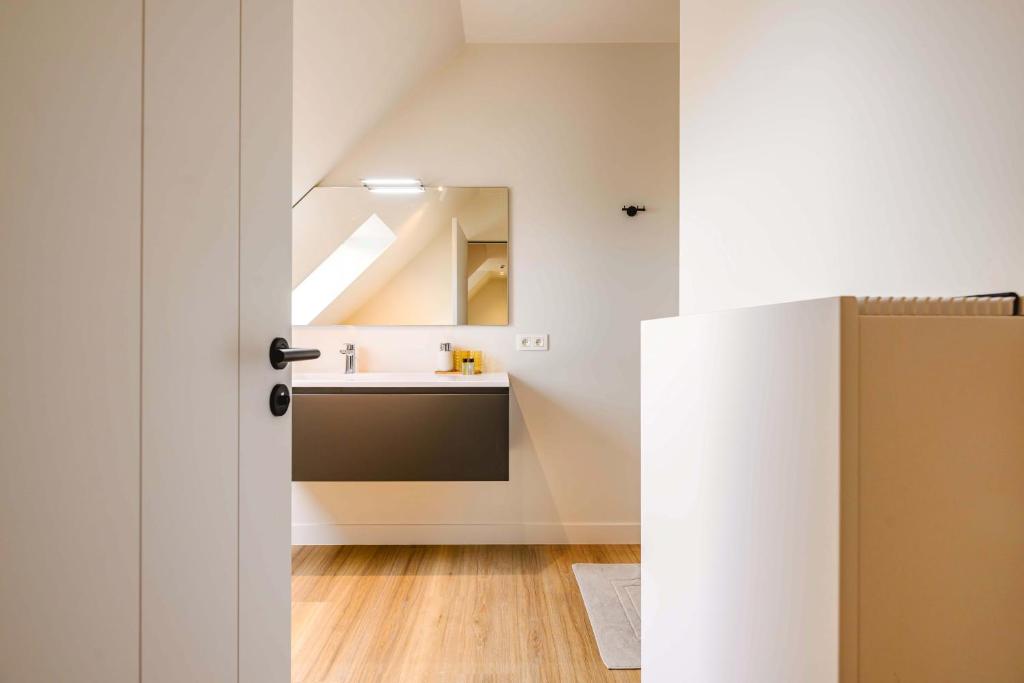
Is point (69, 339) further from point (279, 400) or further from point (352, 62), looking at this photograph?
point (352, 62)

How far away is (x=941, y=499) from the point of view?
516 mm

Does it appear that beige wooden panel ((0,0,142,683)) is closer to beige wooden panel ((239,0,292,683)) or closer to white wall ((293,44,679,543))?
beige wooden panel ((239,0,292,683))

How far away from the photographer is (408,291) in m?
2.59

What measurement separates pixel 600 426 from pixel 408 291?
1181 millimetres

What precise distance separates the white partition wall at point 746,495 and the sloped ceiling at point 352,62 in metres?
1.66

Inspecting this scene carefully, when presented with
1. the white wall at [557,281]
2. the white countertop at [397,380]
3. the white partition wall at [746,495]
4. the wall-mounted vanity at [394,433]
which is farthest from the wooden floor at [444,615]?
the white countertop at [397,380]

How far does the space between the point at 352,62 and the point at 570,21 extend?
1040mm

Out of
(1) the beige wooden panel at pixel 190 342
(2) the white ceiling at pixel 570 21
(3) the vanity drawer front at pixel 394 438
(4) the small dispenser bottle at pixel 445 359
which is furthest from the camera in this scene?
(4) the small dispenser bottle at pixel 445 359

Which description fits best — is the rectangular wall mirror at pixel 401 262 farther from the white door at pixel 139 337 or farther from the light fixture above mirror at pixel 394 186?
the white door at pixel 139 337

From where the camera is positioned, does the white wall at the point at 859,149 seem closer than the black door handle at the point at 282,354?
Yes

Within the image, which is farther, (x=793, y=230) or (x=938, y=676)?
(x=793, y=230)

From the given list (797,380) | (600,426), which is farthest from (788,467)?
(600,426)

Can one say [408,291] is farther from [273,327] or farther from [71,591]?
[71,591]

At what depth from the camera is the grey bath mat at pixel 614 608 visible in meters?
1.60
